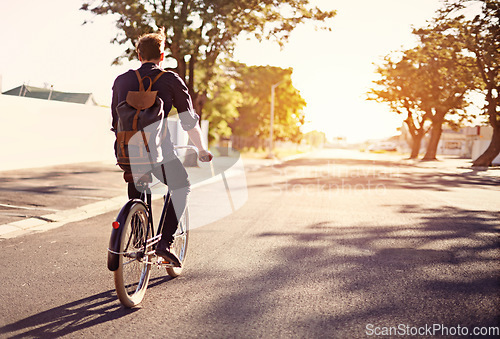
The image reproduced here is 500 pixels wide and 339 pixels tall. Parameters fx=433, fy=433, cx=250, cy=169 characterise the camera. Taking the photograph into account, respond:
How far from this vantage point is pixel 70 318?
3.04 m

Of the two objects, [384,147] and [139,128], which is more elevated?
[139,128]

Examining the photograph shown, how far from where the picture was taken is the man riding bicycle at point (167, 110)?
3285mm

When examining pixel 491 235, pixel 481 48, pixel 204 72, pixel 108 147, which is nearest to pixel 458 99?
pixel 481 48

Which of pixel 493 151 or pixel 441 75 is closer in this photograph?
pixel 493 151

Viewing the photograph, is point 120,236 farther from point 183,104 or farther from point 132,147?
point 183,104

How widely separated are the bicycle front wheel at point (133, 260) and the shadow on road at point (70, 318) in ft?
0.49

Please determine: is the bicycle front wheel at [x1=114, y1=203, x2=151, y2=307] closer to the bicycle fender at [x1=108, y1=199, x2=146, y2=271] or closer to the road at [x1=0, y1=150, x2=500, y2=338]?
the bicycle fender at [x1=108, y1=199, x2=146, y2=271]

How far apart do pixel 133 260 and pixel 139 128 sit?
39.1 inches

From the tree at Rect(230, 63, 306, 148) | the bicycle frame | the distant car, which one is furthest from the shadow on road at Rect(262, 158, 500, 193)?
the distant car

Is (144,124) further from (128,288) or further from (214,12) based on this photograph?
(214,12)

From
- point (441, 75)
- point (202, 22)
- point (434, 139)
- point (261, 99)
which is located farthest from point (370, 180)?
point (261, 99)

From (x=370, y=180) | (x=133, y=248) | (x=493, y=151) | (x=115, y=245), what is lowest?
(x=370, y=180)

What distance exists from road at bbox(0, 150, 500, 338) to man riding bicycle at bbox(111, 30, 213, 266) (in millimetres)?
655

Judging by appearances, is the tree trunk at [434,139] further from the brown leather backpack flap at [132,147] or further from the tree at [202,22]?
the brown leather backpack flap at [132,147]
